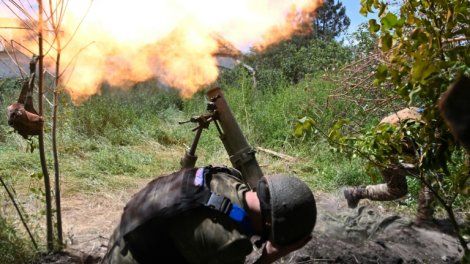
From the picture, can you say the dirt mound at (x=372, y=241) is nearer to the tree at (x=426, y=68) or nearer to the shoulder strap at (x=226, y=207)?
the tree at (x=426, y=68)

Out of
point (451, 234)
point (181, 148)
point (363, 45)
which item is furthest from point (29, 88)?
point (363, 45)

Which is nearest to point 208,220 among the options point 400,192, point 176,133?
point 400,192

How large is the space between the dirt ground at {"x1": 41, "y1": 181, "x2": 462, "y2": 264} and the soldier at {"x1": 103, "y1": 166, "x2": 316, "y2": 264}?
4.72ft

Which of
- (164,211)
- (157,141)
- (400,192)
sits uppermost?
(157,141)

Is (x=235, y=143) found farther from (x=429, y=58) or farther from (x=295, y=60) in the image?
(x=295, y=60)

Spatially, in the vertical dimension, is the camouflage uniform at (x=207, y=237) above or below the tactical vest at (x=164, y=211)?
below

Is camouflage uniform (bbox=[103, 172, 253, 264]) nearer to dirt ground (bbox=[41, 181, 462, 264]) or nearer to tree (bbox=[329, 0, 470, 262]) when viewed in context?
tree (bbox=[329, 0, 470, 262])

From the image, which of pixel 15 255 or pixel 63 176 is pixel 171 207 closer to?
pixel 15 255

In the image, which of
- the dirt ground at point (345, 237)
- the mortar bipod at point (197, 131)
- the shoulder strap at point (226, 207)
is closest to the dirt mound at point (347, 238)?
the dirt ground at point (345, 237)

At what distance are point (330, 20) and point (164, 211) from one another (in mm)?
19594

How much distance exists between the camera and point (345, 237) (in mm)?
4285

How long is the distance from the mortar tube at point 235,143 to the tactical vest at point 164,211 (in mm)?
1343

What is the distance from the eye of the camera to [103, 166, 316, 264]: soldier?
215 cm

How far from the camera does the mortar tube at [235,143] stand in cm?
363
